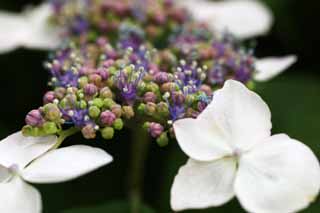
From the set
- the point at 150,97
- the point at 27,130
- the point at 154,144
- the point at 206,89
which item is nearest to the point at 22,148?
the point at 27,130

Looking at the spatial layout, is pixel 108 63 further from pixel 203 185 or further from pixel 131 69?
pixel 203 185

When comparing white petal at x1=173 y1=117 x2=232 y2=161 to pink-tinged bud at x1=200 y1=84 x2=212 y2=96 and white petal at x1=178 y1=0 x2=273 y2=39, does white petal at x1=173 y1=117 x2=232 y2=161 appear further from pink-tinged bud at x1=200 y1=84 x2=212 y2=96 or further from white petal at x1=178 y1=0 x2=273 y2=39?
white petal at x1=178 y1=0 x2=273 y2=39

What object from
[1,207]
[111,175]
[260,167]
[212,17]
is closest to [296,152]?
[260,167]

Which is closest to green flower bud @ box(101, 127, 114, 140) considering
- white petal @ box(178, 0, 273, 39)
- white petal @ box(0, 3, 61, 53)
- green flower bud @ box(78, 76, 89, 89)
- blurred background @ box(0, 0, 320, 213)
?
green flower bud @ box(78, 76, 89, 89)

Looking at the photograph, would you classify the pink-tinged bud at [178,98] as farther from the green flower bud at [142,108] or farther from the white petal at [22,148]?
the white petal at [22,148]

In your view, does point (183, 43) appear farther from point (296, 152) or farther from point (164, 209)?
point (296, 152)

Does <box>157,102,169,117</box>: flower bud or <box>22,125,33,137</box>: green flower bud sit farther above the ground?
<box>22,125,33,137</box>: green flower bud
